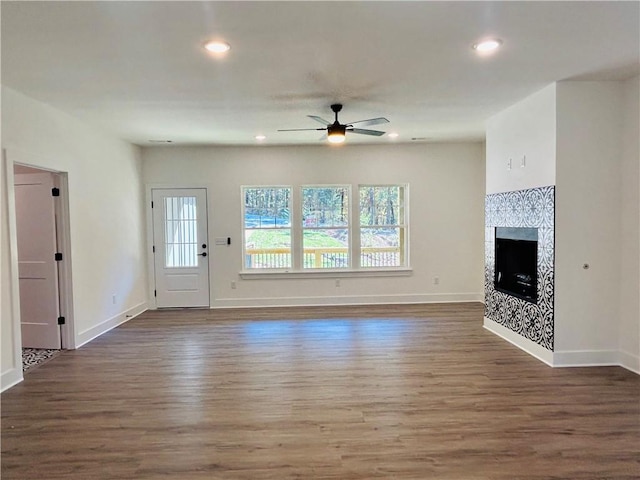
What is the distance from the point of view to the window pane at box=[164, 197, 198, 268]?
6707 millimetres

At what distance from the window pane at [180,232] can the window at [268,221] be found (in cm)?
88

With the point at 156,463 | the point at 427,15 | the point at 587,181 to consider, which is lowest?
the point at 156,463

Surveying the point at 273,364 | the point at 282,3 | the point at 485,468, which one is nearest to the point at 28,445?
the point at 273,364

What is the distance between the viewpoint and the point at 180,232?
6730 mm

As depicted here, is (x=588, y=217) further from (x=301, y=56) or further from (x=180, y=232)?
(x=180, y=232)

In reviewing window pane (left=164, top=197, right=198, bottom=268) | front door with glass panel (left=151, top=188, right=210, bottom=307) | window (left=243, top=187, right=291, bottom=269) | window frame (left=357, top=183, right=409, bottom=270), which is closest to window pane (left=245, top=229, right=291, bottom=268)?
window (left=243, top=187, right=291, bottom=269)

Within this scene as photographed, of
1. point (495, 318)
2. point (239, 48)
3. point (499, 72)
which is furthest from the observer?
point (495, 318)

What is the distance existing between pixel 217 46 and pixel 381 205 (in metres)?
4.56

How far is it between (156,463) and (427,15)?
3.18 m

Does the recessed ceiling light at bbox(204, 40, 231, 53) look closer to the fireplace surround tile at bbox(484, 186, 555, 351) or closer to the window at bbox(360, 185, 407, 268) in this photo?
the fireplace surround tile at bbox(484, 186, 555, 351)

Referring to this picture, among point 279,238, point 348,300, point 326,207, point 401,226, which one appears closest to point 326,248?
point 326,207

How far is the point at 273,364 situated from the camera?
3.99 m

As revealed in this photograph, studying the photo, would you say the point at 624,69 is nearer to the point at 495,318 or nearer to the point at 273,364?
the point at 495,318

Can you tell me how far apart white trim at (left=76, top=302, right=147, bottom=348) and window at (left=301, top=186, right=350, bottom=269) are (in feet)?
9.14
